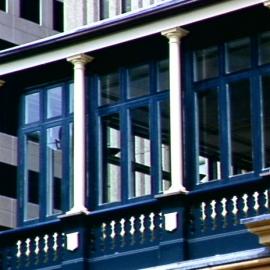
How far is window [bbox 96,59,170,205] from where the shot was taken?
35438 millimetres

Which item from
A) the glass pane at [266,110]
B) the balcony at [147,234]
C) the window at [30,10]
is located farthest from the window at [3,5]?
the glass pane at [266,110]

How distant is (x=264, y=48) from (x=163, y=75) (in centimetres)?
209

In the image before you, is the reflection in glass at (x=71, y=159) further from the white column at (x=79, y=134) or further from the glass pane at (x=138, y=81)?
the glass pane at (x=138, y=81)

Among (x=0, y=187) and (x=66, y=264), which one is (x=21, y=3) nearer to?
(x=0, y=187)

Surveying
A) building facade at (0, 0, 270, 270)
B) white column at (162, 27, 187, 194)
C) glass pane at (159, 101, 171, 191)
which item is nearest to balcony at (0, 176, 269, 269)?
Answer: building facade at (0, 0, 270, 270)

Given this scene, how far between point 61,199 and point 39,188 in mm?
545

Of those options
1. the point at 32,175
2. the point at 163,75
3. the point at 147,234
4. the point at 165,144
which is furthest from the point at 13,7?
the point at 147,234

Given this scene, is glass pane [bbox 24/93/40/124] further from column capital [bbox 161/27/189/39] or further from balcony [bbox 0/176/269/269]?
column capital [bbox 161/27/189/39]

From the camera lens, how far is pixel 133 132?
118ft

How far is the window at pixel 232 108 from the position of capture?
3422cm

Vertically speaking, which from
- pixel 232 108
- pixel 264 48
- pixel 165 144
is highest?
pixel 264 48

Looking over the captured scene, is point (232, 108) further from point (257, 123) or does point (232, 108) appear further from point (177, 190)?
point (177, 190)

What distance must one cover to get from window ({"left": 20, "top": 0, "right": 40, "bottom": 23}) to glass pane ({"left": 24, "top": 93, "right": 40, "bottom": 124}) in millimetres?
33274

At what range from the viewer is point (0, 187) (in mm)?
64438
